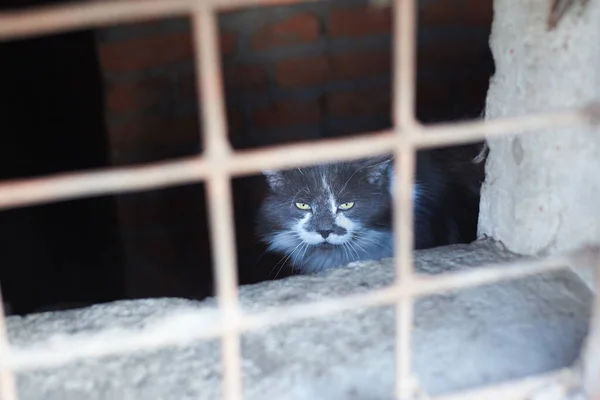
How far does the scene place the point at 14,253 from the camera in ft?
6.77

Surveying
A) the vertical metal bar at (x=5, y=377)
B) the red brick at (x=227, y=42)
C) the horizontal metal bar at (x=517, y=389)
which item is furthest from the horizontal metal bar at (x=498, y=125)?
the red brick at (x=227, y=42)

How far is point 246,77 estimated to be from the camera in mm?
2111

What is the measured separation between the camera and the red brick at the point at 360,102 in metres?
2.23

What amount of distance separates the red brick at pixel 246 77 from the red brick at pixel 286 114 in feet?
0.25

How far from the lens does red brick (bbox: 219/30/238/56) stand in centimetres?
203

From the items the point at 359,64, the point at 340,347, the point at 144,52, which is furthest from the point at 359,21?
the point at 340,347

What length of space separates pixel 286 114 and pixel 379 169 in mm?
361

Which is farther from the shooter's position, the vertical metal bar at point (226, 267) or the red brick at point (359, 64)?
the red brick at point (359, 64)

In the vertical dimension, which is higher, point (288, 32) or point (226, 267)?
point (288, 32)

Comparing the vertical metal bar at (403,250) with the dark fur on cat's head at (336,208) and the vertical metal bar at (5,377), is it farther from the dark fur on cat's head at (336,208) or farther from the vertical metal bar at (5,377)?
the dark fur on cat's head at (336,208)

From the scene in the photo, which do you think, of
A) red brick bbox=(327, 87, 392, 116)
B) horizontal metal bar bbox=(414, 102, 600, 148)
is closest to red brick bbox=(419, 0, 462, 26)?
red brick bbox=(327, 87, 392, 116)

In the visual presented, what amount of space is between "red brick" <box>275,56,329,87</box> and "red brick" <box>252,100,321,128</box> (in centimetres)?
6

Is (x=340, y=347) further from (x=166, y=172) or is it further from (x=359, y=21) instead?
(x=359, y=21)

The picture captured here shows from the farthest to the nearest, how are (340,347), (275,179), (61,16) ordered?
(275,179) → (340,347) → (61,16)
